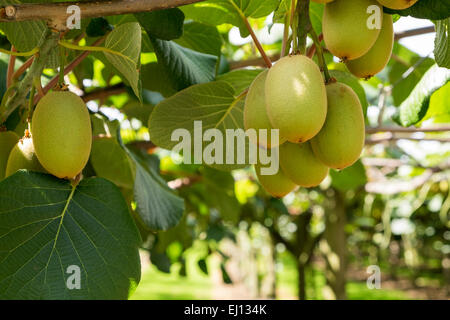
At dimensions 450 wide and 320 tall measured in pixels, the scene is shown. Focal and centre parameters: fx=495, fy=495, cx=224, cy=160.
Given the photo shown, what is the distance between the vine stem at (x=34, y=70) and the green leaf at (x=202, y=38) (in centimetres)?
51

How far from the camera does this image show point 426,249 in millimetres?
13898

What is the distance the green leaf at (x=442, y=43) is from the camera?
2.62 feet

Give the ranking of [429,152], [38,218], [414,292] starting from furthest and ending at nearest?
[414,292] → [429,152] → [38,218]

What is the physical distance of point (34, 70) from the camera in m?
0.74

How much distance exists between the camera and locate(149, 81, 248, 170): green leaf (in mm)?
910

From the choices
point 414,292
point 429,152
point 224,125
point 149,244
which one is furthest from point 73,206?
point 414,292

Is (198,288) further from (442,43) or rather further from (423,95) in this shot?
(442,43)

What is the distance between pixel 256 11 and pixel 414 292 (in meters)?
12.3

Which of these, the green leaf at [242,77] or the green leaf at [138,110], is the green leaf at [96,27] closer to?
the green leaf at [242,77]

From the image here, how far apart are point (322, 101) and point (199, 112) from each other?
1.12ft

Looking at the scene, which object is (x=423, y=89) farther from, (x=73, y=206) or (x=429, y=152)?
(x=429, y=152)
